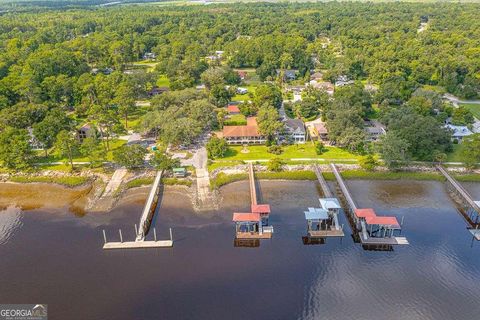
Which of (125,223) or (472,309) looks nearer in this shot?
(472,309)

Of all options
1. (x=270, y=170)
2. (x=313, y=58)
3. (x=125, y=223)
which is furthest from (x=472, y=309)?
(x=313, y=58)

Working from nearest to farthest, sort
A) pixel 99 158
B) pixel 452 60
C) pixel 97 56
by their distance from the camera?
pixel 99 158 < pixel 452 60 < pixel 97 56

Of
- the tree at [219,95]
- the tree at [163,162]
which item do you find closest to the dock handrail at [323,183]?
the tree at [163,162]

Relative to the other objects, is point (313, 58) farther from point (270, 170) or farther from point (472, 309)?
point (472, 309)

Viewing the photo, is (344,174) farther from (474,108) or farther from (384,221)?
(474,108)

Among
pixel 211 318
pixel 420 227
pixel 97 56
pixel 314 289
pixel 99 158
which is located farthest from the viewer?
pixel 97 56

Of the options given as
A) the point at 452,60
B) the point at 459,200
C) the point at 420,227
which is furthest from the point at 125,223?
the point at 452,60

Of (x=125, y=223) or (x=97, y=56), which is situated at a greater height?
(x=97, y=56)

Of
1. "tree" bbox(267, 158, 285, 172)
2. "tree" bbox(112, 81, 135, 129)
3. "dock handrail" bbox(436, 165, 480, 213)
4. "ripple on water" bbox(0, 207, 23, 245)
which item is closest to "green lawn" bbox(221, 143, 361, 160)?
"tree" bbox(267, 158, 285, 172)

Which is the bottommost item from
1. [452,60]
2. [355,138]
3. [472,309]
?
[472,309]
